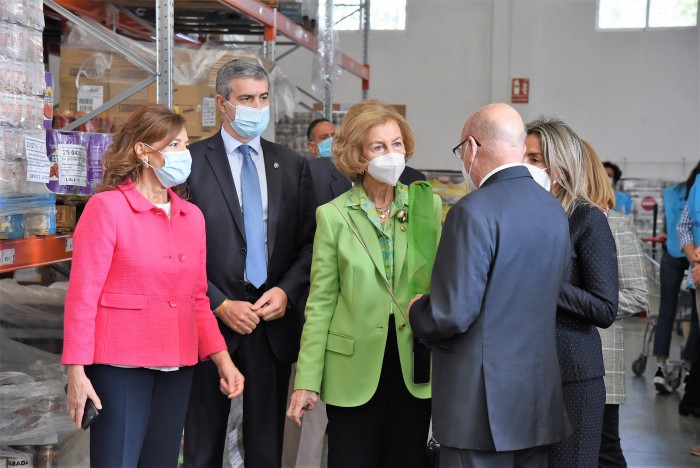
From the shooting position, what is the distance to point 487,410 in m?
2.17

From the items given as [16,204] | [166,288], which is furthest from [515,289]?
[16,204]

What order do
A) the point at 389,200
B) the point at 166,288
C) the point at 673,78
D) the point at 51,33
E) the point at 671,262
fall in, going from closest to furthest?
the point at 166,288
the point at 389,200
the point at 51,33
the point at 671,262
the point at 673,78

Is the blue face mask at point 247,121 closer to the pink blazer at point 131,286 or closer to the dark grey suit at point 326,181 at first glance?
the pink blazer at point 131,286

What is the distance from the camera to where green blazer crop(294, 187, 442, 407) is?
261cm

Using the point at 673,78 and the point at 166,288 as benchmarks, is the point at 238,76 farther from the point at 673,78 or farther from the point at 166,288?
the point at 673,78

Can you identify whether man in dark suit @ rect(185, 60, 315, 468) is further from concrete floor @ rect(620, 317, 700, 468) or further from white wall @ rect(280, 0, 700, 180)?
white wall @ rect(280, 0, 700, 180)

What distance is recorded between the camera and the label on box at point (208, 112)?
450 cm

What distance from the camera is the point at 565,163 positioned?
9.04 feet

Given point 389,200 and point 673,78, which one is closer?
point 389,200

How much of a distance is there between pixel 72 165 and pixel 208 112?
1.38 metres

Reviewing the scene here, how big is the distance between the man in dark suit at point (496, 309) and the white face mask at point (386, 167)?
471mm

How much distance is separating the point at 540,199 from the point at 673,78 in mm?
12812

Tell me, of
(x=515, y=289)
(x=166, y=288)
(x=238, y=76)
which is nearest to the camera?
(x=515, y=289)

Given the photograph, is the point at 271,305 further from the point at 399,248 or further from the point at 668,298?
the point at 668,298
